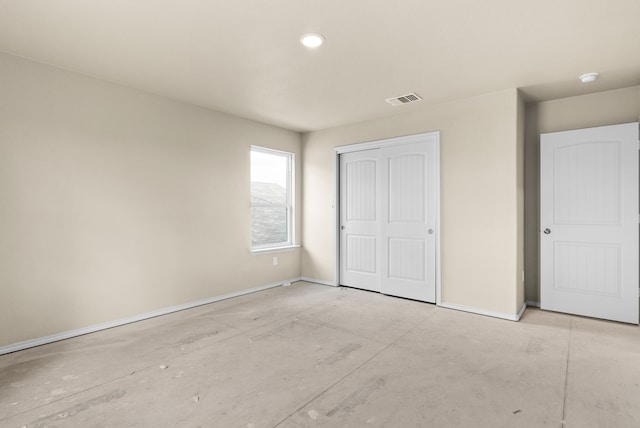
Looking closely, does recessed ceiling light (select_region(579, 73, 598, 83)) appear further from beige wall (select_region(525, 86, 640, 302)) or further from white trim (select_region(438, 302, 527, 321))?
white trim (select_region(438, 302, 527, 321))

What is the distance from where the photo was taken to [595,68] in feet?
9.91

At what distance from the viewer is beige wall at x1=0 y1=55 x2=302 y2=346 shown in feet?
9.29

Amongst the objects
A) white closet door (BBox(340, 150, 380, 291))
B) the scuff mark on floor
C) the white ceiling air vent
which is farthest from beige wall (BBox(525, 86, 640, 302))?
the scuff mark on floor

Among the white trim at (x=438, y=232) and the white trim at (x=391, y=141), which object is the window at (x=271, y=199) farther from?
the white trim at (x=438, y=232)

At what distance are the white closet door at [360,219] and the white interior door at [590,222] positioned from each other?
2059 millimetres

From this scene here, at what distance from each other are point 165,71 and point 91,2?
104 centimetres

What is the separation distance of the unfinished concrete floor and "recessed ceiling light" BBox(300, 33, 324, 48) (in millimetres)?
2528

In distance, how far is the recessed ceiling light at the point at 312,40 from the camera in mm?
2448

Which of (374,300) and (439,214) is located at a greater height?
(439,214)

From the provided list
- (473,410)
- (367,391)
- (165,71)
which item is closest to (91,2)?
(165,71)

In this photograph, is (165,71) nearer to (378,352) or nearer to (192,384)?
(192,384)

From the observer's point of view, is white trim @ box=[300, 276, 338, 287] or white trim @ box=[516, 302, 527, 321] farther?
white trim @ box=[300, 276, 338, 287]

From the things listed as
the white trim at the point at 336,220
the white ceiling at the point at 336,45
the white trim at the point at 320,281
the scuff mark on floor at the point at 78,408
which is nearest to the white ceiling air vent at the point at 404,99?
the white ceiling at the point at 336,45

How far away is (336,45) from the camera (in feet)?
8.52
